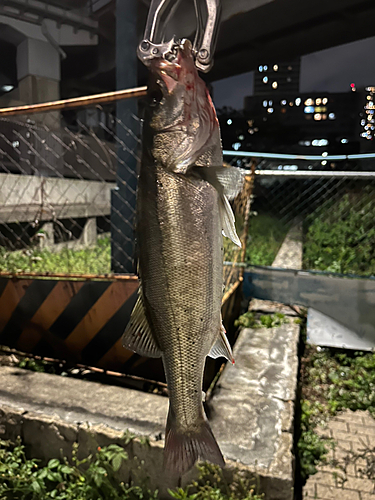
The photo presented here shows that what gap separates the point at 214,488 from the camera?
1.98 m

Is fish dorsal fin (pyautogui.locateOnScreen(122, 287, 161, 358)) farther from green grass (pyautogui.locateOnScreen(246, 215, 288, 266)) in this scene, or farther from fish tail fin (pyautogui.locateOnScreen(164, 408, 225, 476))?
green grass (pyautogui.locateOnScreen(246, 215, 288, 266))

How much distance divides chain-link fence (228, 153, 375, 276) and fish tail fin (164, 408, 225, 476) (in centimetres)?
476

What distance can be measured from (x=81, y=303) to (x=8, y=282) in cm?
69

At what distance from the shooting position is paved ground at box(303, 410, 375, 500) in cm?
235

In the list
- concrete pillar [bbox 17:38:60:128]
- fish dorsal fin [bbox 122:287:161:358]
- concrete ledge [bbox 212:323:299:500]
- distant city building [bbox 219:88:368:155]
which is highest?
concrete pillar [bbox 17:38:60:128]

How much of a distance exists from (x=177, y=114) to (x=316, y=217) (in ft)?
23.2

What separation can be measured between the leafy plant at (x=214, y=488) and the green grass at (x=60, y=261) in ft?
9.86

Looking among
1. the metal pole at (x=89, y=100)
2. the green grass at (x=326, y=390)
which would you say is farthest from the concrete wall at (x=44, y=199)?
the green grass at (x=326, y=390)

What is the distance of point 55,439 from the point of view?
2.28 meters

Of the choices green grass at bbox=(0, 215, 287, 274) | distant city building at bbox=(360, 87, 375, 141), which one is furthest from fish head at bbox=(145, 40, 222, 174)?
green grass at bbox=(0, 215, 287, 274)

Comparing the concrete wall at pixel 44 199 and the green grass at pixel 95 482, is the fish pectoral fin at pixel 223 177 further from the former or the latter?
→ the concrete wall at pixel 44 199

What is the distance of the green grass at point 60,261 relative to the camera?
15.6ft

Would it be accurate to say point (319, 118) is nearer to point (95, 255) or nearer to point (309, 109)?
point (309, 109)

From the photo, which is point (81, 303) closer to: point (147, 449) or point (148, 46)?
point (147, 449)
